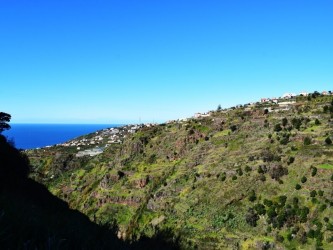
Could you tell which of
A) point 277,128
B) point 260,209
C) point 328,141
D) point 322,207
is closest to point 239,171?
point 260,209

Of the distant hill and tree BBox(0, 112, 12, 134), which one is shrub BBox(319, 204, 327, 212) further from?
tree BBox(0, 112, 12, 134)

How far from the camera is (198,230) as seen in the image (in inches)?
2928

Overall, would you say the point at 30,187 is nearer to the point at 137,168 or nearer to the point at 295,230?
the point at 295,230

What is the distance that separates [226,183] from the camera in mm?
89250

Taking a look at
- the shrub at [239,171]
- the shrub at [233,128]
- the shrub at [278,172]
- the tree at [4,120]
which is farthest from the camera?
the shrub at [233,128]

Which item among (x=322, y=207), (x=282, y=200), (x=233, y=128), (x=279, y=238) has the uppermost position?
(x=233, y=128)

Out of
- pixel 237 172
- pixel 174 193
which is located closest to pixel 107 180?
pixel 174 193

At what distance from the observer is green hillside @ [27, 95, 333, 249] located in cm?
6625

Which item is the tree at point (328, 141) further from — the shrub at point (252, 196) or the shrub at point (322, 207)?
the shrub at point (322, 207)

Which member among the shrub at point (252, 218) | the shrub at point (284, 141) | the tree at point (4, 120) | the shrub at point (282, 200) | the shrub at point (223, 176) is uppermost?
the tree at point (4, 120)

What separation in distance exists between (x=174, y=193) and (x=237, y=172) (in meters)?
18.5

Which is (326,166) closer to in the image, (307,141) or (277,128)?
(307,141)

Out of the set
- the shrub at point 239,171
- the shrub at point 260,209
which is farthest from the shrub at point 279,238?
the shrub at point 239,171

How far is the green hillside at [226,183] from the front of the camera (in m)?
66.2
